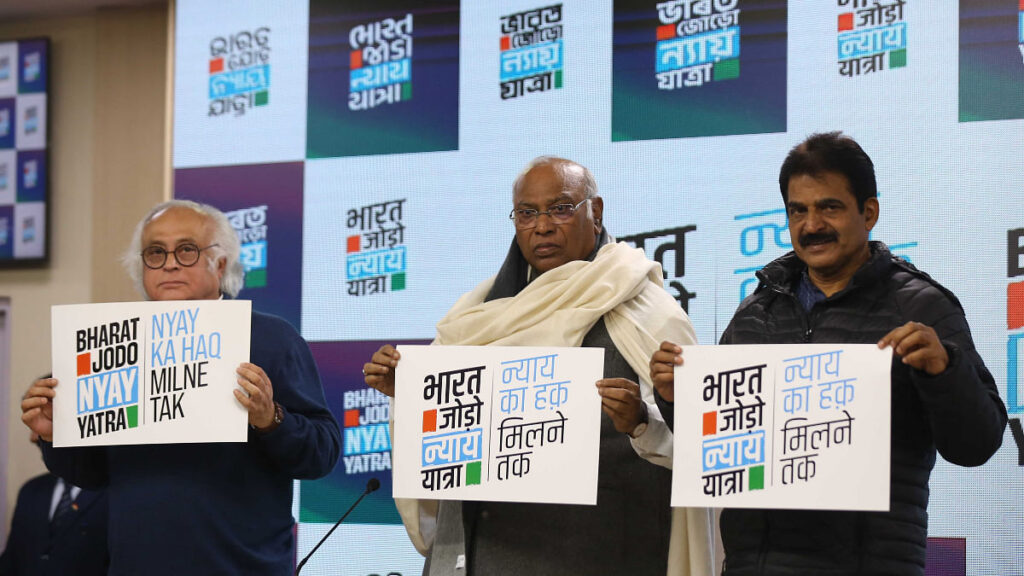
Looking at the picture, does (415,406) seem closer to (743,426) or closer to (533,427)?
(533,427)

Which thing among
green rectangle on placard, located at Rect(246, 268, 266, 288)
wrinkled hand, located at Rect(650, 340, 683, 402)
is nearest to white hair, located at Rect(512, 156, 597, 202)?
wrinkled hand, located at Rect(650, 340, 683, 402)

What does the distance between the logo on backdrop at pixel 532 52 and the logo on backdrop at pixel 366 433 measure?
51.5 inches

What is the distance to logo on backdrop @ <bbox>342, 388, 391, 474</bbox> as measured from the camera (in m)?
4.15

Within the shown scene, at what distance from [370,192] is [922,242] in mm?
2087

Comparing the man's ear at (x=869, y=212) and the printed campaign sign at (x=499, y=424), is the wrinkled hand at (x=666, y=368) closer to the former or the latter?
the printed campaign sign at (x=499, y=424)

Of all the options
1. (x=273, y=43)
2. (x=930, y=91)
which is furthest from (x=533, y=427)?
(x=273, y=43)

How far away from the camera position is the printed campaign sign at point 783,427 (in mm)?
1907

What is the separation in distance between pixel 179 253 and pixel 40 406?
477mm

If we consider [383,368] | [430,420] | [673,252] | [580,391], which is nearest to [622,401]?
[580,391]

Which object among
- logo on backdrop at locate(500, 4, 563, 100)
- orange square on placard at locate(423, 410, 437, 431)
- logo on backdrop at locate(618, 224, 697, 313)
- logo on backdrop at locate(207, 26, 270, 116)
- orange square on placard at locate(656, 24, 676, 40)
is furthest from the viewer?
logo on backdrop at locate(207, 26, 270, 116)

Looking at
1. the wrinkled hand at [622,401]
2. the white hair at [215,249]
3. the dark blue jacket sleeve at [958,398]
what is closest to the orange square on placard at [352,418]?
the white hair at [215,249]

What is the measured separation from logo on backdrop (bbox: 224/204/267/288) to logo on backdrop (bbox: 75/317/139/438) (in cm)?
187

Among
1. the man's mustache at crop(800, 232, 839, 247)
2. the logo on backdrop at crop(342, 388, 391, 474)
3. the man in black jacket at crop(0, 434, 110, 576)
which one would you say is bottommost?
the man in black jacket at crop(0, 434, 110, 576)

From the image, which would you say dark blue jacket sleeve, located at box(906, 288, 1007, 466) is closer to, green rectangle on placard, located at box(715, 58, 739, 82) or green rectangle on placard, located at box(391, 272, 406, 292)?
green rectangle on placard, located at box(715, 58, 739, 82)
